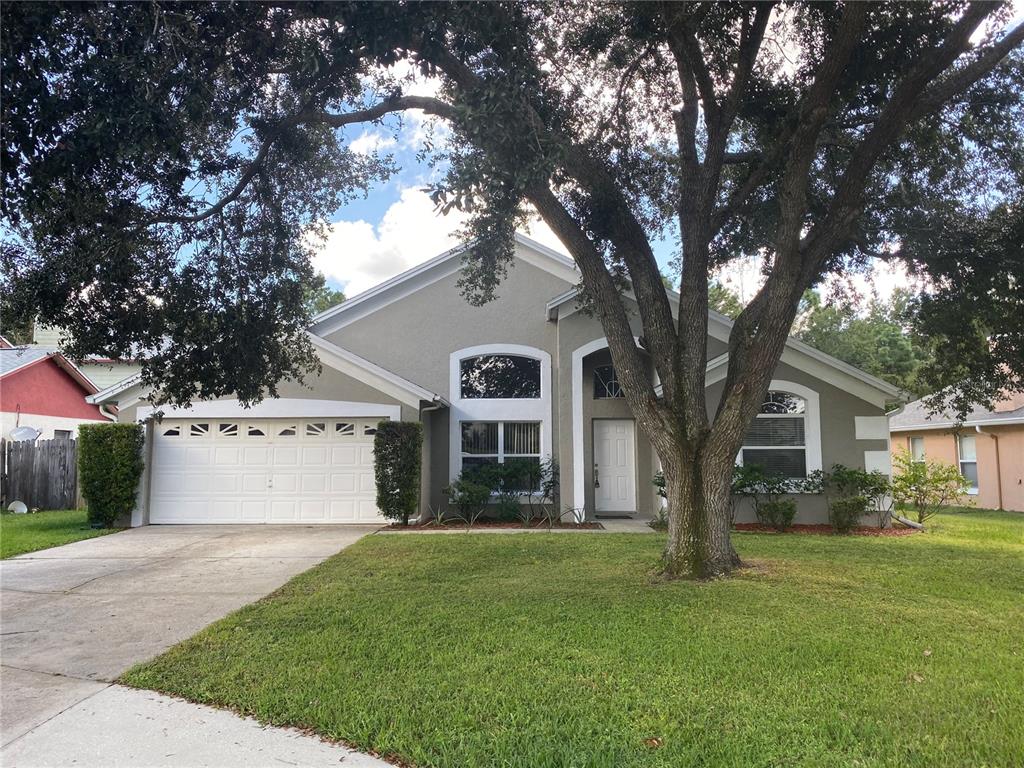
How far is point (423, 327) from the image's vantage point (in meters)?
15.7

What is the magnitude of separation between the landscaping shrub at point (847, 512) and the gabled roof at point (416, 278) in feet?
24.1

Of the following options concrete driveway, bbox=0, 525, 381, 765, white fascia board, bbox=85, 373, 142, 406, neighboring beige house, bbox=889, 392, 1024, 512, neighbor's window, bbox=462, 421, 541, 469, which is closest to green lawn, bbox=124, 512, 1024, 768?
concrete driveway, bbox=0, 525, 381, 765

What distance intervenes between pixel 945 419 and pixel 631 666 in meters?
18.5

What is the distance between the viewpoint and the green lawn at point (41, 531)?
36.6 feet

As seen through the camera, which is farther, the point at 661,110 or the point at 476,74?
the point at 661,110

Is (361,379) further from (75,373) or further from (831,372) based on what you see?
(75,373)


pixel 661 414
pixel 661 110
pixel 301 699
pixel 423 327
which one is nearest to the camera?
pixel 301 699

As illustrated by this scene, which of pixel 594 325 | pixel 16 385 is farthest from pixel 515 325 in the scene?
pixel 16 385

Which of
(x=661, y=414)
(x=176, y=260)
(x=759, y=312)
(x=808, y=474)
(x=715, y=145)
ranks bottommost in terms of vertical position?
(x=808, y=474)

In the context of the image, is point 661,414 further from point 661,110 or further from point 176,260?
point 176,260

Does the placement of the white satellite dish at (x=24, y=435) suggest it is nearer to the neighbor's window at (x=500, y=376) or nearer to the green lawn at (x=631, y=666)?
the neighbor's window at (x=500, y=376)

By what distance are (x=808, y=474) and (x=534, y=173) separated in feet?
32.5

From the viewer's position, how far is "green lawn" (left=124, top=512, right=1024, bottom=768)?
3.74m

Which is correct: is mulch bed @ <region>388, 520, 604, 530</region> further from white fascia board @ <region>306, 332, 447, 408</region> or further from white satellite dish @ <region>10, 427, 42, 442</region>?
white satellite dish @ <region>10, 427, 42, 442</region>
